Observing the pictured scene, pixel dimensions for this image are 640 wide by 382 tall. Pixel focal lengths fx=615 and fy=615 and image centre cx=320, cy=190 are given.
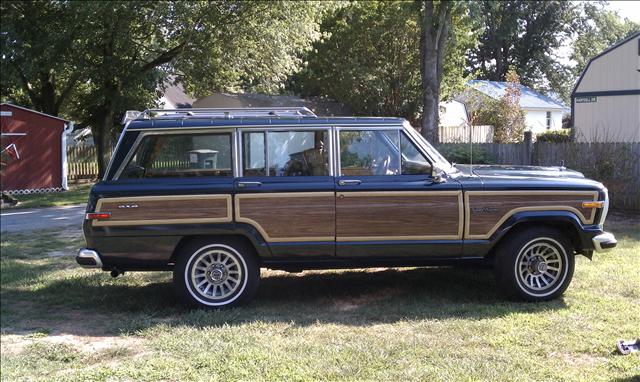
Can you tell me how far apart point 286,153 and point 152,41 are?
690 inches

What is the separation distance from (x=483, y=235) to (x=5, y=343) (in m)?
4.60

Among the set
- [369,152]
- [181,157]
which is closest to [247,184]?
[181,157]

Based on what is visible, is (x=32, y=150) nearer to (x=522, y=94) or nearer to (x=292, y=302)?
(x=292, y=302)

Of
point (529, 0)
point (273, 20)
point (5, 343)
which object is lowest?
point (5, 343)

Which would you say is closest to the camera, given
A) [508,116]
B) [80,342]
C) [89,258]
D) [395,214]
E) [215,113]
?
[80,342]

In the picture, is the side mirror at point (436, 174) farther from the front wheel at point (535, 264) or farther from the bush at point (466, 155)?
the bush at point (466, 155)

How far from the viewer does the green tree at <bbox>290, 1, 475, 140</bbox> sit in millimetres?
28281

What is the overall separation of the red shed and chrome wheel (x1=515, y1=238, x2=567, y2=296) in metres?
15.4

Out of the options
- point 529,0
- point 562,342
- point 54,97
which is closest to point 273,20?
point 54,97

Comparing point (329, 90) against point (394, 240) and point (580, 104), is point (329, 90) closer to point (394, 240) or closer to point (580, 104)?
point (580, 104)

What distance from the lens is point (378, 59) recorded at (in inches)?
1142

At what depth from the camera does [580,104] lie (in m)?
21.3

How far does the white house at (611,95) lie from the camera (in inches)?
733

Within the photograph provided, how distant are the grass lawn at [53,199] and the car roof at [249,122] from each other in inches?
454
